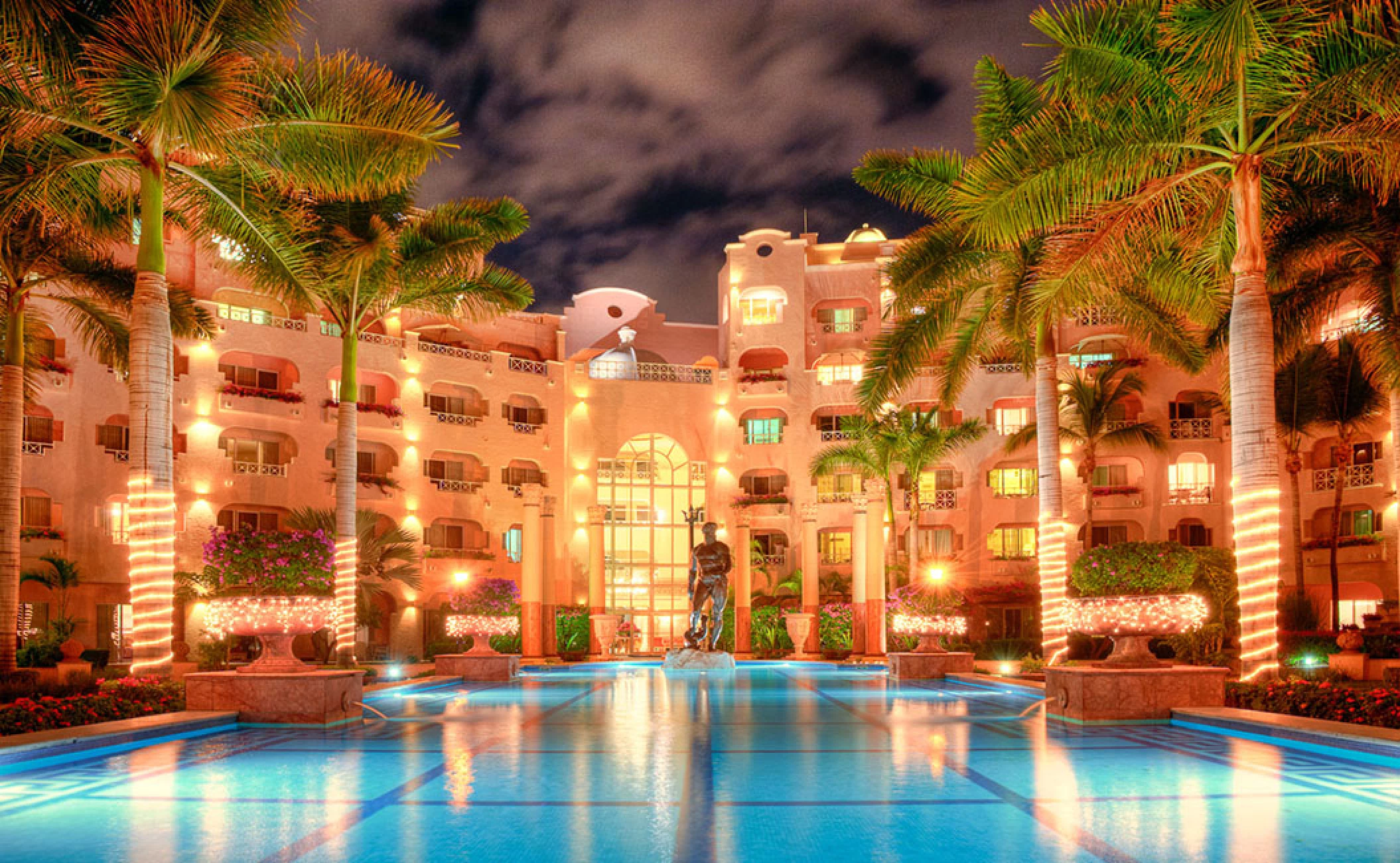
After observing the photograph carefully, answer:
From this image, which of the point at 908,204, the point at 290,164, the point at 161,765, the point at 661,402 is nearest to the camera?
the point at 161,765

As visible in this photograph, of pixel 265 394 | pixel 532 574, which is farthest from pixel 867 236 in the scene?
pixel 532 574

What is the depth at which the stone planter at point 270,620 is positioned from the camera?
14227 mm

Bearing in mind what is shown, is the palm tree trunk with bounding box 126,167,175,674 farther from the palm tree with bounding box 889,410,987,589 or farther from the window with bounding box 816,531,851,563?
the window with bounding box 816,531,851,563

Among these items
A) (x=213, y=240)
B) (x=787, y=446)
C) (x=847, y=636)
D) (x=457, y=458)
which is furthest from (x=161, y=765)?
(x=787, y=446)

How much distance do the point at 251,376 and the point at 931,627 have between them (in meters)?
28.9

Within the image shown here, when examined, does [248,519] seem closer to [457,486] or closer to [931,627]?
[457,486]

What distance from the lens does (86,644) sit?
34.7 m

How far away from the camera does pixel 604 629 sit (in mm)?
35281

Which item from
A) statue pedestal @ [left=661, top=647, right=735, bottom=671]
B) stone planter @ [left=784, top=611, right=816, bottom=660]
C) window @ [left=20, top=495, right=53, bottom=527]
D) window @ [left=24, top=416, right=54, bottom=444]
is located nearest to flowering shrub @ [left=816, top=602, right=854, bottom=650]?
stone planter @ [left=784, top=611, right=816, bottom=660]

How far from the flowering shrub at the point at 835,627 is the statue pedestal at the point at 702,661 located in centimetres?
704

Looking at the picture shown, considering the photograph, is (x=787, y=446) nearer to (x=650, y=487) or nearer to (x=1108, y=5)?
(x=650, y=487)

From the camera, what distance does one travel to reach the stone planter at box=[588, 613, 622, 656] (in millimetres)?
35031

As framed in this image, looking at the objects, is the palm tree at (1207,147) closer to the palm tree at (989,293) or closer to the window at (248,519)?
the palm tree at (989,293)

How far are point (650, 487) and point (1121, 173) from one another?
125 feet
